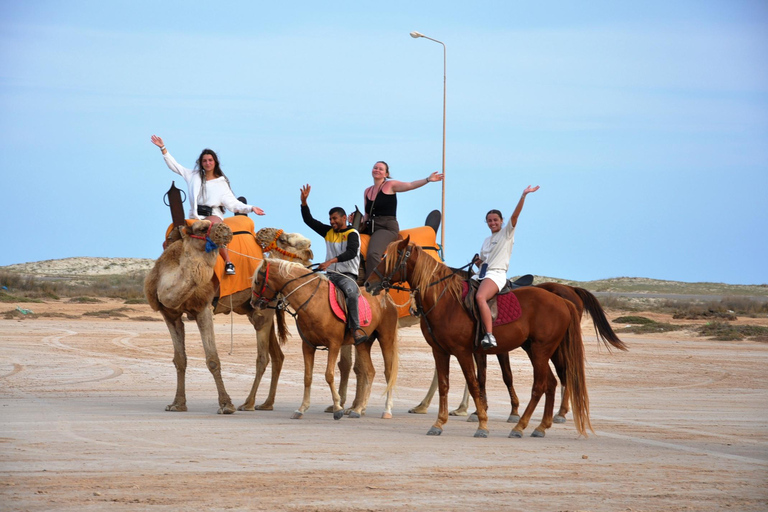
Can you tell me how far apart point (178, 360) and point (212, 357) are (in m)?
0.56

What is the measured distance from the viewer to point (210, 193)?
1384 centimetres

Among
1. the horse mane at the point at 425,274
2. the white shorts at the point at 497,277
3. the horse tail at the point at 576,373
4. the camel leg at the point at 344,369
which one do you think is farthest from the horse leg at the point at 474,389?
the camel leg at the point at 344,369

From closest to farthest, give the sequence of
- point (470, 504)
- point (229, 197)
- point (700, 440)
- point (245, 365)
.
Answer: point (470, 504), point (700, 440), point (229, 197), point (245, 365)

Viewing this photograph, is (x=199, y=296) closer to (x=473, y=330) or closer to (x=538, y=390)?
(x=473, y=330)

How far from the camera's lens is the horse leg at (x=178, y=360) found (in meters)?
13.4

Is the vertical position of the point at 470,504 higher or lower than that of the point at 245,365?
higher

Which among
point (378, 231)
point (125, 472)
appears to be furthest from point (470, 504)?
point (378, 231)

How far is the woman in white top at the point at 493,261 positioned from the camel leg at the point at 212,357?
402cm

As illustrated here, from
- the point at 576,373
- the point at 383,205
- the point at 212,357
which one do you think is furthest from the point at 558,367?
the point at 212,357

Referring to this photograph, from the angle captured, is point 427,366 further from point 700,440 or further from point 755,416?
point 700,440

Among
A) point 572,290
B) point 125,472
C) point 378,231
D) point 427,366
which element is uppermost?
point 378,231

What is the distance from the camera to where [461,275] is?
12148 millimetres

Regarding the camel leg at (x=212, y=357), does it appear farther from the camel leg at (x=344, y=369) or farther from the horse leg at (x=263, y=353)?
the camel leg at (x=344, y=369)

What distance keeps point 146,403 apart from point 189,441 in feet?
14.8
